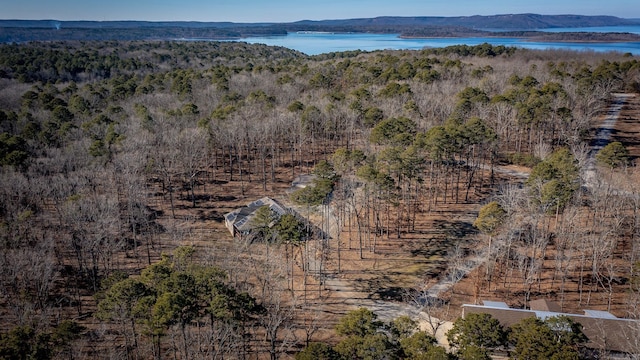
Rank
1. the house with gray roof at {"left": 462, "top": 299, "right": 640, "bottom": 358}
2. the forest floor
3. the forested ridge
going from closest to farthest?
the forested ridge
the house with gray roof at {"left": 462, "top": 299, "right": 640, "bottom": 358}
the forest floor

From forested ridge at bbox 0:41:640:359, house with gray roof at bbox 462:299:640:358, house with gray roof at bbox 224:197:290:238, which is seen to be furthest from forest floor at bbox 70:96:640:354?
house with gray roof at bbox 462:299:640:358

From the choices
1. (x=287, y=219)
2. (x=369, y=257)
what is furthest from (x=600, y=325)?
(x=287, y=219)

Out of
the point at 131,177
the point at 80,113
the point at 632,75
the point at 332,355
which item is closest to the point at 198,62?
the point at 80,113

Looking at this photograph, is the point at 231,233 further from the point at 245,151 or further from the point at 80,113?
the point at 80,113

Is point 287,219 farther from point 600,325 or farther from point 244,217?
point 600,325

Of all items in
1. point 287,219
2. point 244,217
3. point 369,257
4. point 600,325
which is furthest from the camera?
point 244,217

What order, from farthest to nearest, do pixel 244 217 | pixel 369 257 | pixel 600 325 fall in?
pixel 244 217, pixel 369 257, pixel 600 325

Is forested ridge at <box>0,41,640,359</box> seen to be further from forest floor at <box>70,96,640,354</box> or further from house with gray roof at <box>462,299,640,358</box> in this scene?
house with gray roof at <box>462,299,640,358</box>

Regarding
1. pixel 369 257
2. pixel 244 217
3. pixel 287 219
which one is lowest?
pixel 369 257

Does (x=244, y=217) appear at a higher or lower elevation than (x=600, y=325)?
higher

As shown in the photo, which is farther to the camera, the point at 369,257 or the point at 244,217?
the point at 244,217
